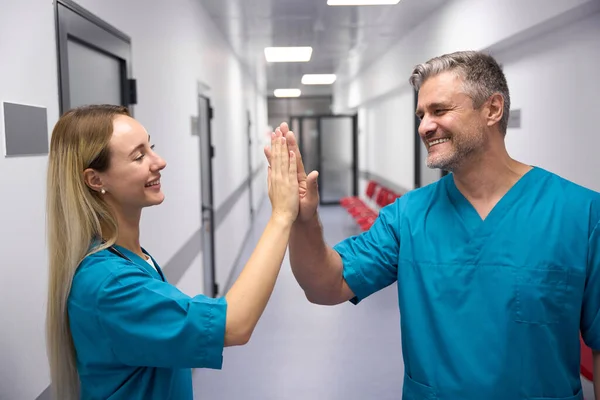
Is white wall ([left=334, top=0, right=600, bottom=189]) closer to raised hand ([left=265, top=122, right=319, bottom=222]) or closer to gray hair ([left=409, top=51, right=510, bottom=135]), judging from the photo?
gray hair ([left=409, top=51, right=510, bottom=135])

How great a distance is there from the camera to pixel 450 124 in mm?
1353

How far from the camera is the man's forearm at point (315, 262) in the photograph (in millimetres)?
1415

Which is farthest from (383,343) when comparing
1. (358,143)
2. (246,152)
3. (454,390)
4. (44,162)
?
(358,143)

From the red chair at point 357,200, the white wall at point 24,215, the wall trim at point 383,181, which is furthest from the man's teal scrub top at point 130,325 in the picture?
the red chair at point 357,200

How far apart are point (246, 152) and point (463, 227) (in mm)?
7030

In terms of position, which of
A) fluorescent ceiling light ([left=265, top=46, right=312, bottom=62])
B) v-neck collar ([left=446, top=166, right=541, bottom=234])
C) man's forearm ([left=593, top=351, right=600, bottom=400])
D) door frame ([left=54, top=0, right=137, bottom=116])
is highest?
fluorescent ceiling light ([left=265, top=46, right=312, bottom=62])

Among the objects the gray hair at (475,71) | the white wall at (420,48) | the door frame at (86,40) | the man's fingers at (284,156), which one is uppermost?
the white wall at (420,48)

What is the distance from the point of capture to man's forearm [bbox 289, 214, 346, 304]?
1.42 m

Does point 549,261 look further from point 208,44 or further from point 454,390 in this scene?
point 208,44

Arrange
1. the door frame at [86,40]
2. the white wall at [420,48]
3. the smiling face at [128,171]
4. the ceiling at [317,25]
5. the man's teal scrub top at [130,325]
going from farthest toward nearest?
the ceiling at [317,25]
the white wall at [420,48]
the door frame at [86,40]
the smiling face at [128,171]
the man's teal scrub top at [130,325]

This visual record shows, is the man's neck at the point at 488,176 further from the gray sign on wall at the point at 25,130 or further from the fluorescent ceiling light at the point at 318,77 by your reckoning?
the fluorescent ceiling light at the point at 318,77

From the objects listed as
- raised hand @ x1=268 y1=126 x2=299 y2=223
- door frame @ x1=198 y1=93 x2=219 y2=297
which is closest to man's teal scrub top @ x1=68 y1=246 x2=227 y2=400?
raised hand @ x1=268 y1=126 x2=299 y2=223

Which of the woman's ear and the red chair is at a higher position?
the woman's ear

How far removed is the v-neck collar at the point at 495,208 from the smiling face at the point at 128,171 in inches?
29.2
